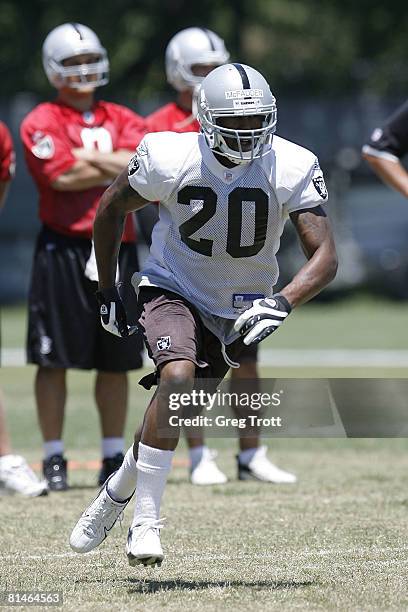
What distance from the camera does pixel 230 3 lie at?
99.2 ft

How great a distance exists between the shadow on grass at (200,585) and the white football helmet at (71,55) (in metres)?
3.42

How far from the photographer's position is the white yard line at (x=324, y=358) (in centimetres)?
1316

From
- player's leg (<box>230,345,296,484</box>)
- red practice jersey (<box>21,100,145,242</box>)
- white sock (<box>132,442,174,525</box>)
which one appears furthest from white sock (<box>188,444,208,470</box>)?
white sock (<box>132,442,174,525</box>)

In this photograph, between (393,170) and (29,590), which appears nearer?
(29,590)

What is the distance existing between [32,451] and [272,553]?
11.8 ft

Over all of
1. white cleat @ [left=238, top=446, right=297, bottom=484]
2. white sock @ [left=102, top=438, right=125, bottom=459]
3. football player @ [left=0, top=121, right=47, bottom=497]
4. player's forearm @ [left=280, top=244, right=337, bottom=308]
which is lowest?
white cleat @ [left=238, top=446, right=297, bottom=484]

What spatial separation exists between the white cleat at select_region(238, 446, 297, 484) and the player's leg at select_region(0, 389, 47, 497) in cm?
120

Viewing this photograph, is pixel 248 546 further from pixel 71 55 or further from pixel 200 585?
pixel 71 55

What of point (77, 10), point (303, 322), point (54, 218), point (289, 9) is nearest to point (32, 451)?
point (54, 218)

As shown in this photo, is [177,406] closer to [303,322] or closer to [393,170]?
[393,170]

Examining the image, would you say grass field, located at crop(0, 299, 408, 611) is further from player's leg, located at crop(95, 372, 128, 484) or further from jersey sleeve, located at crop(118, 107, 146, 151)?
jersey sleeve, located at crop(118, 107, 146, 151)

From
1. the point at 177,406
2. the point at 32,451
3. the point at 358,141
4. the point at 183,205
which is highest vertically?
the point at 183,205

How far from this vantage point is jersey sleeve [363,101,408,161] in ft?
23.4

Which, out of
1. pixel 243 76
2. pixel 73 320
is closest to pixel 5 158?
pixel 73 320
